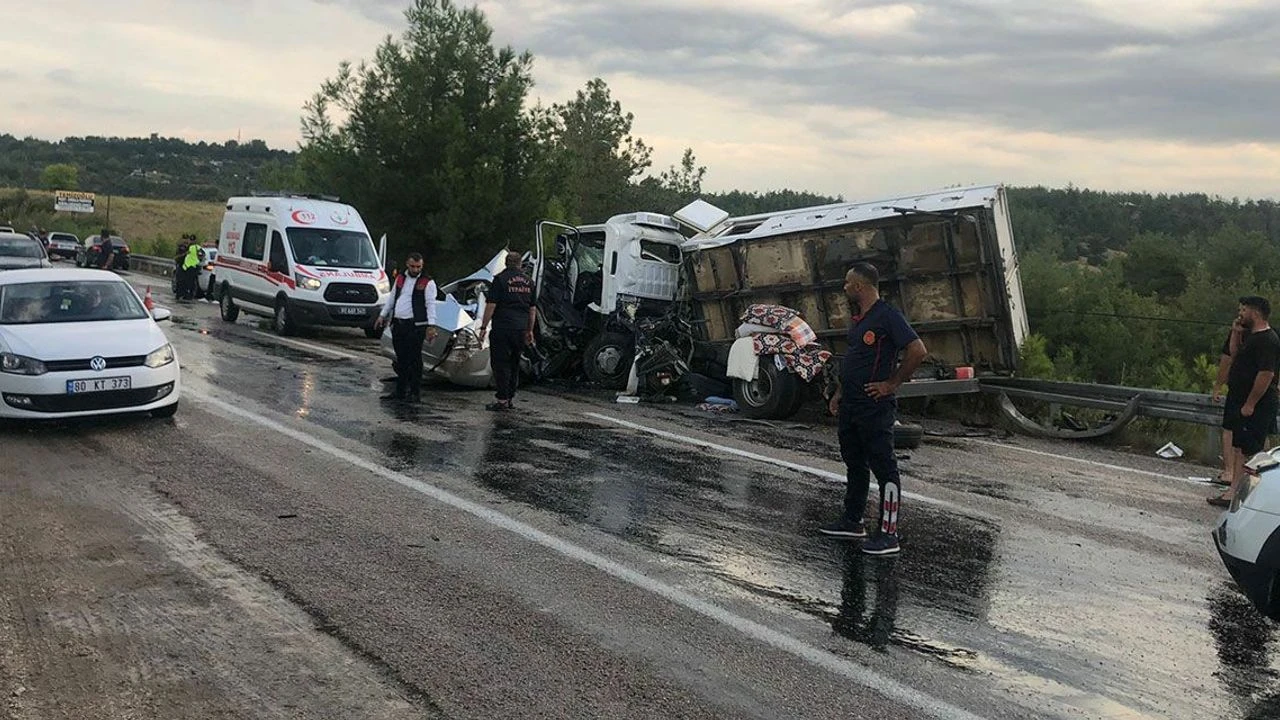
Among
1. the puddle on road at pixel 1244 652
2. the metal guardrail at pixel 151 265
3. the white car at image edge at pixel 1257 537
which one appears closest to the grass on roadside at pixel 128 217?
the metal guardrail at pixel 151 265

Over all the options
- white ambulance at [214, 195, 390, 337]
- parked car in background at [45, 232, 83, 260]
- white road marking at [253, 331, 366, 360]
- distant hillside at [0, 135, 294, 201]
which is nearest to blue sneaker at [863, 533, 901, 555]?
white road marking at [253, 331, 366, 360]

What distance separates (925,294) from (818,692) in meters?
9.21

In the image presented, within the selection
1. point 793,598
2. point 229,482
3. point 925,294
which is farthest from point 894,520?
point 925,294

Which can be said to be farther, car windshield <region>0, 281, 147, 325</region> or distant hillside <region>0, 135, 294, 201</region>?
distant hillside <region>0, 135, 294, 201</region>

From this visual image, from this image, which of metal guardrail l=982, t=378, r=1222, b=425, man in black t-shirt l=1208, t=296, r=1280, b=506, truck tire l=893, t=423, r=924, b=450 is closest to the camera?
man in black t-shirt l=1208, t=296, r=1280, b=506

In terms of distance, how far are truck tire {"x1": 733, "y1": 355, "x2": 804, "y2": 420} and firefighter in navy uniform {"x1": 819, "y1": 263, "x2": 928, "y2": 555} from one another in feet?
18.7

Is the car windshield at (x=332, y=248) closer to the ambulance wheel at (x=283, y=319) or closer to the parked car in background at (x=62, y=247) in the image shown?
the ambulance wheel at (x=283, y=319)

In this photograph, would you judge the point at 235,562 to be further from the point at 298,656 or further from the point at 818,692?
the point at 818,692

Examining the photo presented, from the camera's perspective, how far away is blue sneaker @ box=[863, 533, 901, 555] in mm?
→ 6742

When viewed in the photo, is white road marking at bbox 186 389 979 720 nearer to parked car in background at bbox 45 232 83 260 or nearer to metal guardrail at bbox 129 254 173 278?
metal guardrail at bbox 129 254 173 278

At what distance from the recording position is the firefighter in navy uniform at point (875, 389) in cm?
682

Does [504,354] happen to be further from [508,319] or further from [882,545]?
[882,545]

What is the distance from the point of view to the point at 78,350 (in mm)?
9758

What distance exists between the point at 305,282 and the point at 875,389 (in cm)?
1579
